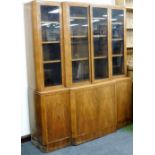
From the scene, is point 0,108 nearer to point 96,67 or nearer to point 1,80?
point 1,80

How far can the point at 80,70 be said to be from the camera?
340cm

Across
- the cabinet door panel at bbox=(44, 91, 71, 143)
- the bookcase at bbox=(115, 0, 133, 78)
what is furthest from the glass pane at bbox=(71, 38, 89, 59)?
the bookcase at bbox=(115, 0, 133, 78)

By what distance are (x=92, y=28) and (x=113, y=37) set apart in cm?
48

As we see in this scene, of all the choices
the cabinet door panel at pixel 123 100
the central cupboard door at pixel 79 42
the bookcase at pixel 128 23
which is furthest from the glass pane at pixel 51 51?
the bookcase at pixel 128 23

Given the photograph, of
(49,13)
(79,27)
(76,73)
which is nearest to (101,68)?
(76,73)

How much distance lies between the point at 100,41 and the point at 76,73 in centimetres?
64

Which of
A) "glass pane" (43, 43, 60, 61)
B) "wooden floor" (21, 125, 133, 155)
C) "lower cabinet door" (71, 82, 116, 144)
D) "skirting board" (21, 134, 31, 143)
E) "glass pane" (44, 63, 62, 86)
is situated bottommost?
"wooden floor" (21, 125, 133, 155)

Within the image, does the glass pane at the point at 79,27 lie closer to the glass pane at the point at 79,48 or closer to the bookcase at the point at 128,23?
the glass pane at the point at 79,48

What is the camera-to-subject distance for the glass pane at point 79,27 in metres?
3.22

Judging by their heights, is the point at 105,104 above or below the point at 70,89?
below

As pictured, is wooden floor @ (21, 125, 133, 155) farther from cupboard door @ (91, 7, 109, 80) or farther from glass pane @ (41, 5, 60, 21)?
glass pane @ (41, 5, 60, 21)

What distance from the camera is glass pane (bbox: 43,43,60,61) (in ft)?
10.1

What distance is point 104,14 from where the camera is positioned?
351cm
